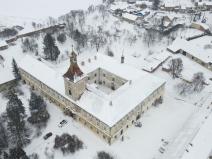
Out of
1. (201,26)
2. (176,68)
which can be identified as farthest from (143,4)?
(176,68)

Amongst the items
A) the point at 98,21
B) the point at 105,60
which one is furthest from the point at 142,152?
the point at 98,21

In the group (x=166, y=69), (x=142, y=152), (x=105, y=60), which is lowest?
(x=142, y=152)

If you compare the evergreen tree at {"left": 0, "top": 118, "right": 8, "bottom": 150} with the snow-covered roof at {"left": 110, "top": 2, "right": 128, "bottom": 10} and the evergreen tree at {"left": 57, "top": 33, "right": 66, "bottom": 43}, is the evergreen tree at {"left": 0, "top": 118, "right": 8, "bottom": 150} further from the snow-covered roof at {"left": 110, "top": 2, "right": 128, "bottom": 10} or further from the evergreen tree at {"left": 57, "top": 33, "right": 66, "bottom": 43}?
the snow-covered roof at {"left": 110, "top": 2, "right": 128, "bottom": 10}

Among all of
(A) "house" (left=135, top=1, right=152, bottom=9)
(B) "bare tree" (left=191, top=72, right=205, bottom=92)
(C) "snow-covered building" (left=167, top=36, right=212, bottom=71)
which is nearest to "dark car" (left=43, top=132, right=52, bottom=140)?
(B) "bare tree" (left=191, top=72, right=205, bottom=92)

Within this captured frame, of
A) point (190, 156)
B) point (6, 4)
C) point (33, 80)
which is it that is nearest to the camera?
point (190, 156)

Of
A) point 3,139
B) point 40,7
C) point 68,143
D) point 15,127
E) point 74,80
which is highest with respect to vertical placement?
point 74,80

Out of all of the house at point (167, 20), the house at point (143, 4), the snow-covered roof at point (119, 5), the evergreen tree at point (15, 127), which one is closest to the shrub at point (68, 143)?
the evergreen tree at point (15, 127)

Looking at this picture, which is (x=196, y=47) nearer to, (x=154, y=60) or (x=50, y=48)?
(x=154, y=60)

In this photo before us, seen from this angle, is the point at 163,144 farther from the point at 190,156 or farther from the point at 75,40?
the point at 75,40
